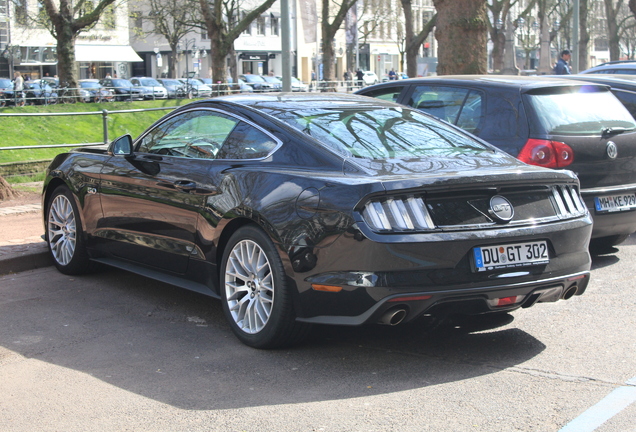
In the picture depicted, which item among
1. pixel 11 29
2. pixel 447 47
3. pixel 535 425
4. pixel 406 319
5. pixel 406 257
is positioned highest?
pixel 11 29

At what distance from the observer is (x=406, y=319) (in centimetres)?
459

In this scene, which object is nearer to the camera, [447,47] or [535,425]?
[535,425]

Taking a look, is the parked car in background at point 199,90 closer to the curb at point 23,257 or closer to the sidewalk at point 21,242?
the sidewalk at point 21,242

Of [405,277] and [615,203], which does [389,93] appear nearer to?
[615,203]

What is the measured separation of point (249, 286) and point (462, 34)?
11130 millimetres

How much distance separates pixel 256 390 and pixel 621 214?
4.46 meters

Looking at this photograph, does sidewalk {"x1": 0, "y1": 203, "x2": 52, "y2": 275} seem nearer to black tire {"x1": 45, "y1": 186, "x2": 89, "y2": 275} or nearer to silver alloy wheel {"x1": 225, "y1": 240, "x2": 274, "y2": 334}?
black tire {"x1": 45, "y1": 186, "x2": 89, "y2": 275}

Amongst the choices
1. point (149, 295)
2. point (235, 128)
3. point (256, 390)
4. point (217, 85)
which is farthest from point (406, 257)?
point (217, 85)

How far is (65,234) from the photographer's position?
23.8ft

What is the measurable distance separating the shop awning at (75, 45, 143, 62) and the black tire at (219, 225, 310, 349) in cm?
6828

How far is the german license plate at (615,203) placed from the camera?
747cm

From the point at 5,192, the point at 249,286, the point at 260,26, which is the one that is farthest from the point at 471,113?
the point at 260,26

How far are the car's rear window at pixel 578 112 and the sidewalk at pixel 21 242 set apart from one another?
14.8ft

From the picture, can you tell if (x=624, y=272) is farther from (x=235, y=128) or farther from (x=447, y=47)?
(x=447, y=47)
